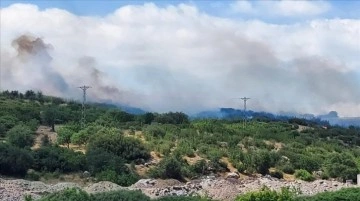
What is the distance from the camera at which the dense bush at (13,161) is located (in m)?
50.5

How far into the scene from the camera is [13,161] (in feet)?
166

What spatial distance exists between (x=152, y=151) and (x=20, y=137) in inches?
433

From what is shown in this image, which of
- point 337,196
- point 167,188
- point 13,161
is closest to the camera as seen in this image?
point 337,196

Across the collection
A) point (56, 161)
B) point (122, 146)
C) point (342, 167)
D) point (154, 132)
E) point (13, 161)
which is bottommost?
point (342, 167)

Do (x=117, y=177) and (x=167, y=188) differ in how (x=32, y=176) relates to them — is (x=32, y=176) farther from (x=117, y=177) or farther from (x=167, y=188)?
(x=167, y=188)

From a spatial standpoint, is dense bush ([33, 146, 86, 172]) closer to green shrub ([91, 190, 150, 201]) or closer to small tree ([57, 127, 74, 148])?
small tree ([57, 127, 74, 148])

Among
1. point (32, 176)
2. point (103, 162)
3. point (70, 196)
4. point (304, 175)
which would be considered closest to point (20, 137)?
point (103, 162)

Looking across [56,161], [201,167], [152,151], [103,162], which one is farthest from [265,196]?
[152,151]

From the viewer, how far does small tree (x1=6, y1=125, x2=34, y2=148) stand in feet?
195

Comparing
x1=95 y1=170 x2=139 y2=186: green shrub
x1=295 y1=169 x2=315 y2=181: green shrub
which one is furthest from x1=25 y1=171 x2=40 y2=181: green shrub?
x1=295 y1=169 x2=315 y2=181: green shrub

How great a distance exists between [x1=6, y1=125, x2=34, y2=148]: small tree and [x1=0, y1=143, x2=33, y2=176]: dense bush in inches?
282

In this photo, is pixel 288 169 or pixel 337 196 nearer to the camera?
pixel 337 196

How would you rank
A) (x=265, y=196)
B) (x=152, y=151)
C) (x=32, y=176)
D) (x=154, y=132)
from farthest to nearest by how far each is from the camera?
(x=154, y=132) < (x=152, y=151) < (x=32, y=176) < (x=265, y=196)

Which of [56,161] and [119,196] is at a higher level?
[56,161]
